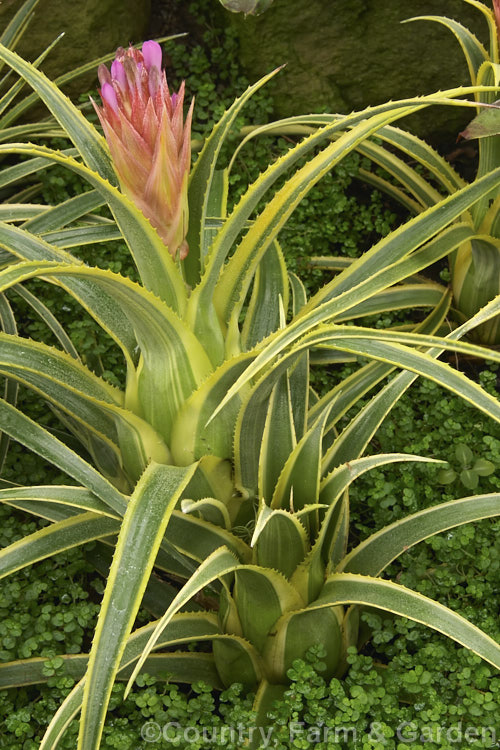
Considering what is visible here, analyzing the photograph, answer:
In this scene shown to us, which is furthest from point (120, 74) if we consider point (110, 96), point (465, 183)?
point (465, 183)

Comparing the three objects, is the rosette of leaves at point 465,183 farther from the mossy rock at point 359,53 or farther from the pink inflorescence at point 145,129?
the pink inflorescence at point 145,129

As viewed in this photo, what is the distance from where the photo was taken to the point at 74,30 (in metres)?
2.18

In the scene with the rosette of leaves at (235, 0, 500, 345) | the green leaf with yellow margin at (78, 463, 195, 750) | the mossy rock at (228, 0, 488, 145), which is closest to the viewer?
the green leaf with yellow margin at (78, 463, 195, 750)

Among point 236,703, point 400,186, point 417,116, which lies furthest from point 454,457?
point 417,116

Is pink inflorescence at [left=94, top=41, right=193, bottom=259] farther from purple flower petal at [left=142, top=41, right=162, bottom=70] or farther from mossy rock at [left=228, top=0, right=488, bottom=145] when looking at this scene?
mossy rock at [left=228, top=0, right=488, bottom=145]

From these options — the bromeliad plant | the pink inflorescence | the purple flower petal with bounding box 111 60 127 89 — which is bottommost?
the bromeliad plant

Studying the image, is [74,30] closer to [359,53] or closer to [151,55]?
[359,53]

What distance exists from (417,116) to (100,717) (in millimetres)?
1740

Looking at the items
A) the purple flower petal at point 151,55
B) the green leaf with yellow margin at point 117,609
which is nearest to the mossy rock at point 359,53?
the purple flower petal at point 151,55

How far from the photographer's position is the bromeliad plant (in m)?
1.09

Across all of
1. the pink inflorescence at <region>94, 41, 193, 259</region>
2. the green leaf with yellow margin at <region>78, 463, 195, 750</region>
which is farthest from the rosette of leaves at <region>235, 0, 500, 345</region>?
the green leaf with yellow margin at <region>78, 463, 195, 750</region>

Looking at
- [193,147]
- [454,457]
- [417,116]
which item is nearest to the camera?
[454,457]

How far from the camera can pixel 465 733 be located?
49.1 inches

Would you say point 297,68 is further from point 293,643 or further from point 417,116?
point 293,643
